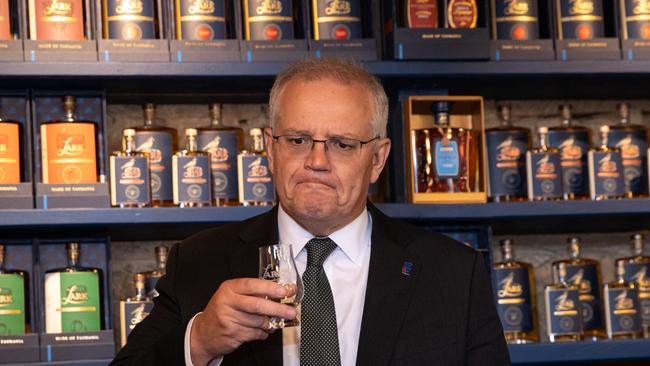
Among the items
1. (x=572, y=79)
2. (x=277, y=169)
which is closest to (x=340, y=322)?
(x=277, y=169)

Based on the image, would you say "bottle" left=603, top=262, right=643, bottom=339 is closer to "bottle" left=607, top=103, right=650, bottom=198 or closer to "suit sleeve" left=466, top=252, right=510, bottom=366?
"bottle" left=607, top=103, right=650, bottom=198

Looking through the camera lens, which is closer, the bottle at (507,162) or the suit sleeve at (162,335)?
the suit sleeve at (162,335)

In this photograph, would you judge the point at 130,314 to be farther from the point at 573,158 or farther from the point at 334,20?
the point at 573,158

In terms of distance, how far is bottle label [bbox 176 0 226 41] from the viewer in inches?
112

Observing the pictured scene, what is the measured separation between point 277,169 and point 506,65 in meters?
1.14

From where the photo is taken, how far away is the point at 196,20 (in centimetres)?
285

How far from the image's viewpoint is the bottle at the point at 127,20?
281cm

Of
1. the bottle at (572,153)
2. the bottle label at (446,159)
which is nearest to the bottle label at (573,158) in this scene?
the bottle at (572,153)

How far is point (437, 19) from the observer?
9.66 feet

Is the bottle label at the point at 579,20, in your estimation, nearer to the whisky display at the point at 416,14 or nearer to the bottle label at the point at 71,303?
the whisky display at the point at 416,14

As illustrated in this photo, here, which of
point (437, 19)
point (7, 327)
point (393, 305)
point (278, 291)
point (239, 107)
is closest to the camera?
point (278, 291)

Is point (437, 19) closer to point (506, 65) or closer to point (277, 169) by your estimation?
point (506, 65)

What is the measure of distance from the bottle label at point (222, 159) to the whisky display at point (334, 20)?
0.35m

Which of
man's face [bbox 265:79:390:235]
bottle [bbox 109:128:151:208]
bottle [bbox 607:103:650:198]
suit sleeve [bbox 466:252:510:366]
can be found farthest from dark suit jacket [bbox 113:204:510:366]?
bottle [bbox 607:103:650:198]
